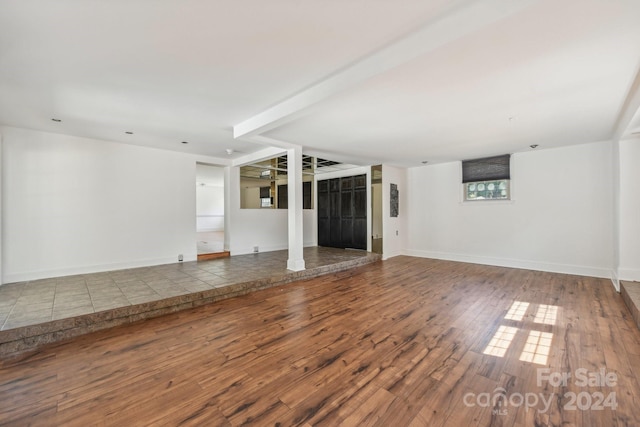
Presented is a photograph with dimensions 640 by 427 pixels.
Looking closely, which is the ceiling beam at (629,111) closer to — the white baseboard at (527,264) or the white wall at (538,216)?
the white wall at (538,216)

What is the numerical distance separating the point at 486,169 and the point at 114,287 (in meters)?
7.48

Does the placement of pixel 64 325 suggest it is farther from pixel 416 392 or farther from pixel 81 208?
pixel 416 392

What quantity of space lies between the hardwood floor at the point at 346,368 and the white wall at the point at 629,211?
34.9 inches

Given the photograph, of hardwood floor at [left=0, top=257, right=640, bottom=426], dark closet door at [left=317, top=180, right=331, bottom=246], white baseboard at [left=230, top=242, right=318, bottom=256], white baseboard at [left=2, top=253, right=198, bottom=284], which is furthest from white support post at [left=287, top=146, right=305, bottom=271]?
dark closet door at [left=317, top=180, right=331, bottom=246]

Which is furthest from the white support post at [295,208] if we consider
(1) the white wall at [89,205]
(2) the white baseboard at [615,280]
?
(2) the white baseboard at [615,280]

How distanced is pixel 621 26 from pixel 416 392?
114 inches

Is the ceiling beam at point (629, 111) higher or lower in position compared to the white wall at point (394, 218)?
higher

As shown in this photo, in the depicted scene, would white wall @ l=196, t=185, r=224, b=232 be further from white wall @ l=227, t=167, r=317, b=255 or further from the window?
the window

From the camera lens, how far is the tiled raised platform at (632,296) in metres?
2.81

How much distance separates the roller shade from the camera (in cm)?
570

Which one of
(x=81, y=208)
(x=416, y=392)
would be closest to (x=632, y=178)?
(x=416, y=392)

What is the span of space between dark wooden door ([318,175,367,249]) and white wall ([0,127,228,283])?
392 cm

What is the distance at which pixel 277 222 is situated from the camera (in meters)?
7.30

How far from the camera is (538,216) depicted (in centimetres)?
535
